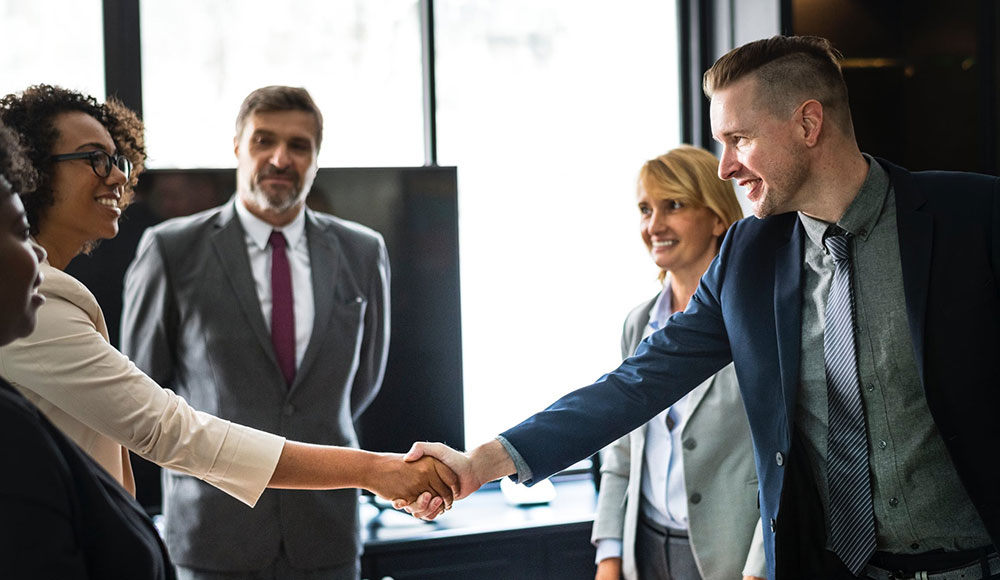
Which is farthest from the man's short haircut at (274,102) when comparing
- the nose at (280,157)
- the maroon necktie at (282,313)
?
the maroon necktie at (282,313)

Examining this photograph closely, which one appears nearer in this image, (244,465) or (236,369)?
Answer: (244,465)

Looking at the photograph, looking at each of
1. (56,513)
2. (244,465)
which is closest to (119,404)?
(244,465)

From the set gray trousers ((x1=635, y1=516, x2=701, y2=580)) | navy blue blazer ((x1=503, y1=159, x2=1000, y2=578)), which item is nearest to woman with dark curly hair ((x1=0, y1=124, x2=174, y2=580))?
navy blue blazer ((x1=503, y1=159, x2=1000, y2=578))

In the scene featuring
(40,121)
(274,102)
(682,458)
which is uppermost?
(274,102)

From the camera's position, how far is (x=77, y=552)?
1.09m

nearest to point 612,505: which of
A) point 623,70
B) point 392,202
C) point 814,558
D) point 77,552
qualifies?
point 814,558

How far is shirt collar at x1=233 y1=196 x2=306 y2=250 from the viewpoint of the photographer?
289 centimetres

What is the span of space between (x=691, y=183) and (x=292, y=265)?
1.21m

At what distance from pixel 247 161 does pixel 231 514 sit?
1049mm

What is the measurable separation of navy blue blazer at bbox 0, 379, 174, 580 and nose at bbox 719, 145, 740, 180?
1349 millimetres

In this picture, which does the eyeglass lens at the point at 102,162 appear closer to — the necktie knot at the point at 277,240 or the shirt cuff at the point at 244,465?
the shirt cuff at the point at 244,465

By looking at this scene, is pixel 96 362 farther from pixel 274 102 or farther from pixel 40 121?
pixel 274 102

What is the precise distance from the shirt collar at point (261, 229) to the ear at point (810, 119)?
1592 mm

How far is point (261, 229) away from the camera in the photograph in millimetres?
2895
